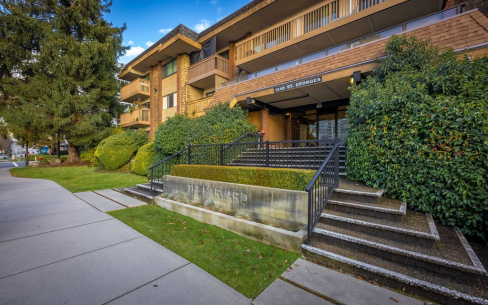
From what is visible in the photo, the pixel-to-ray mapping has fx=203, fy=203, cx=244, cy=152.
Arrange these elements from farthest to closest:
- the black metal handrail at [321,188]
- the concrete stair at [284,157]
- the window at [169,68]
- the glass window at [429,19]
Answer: the window at [169,68]
the concrete stair at [284,157]
the glass window at [429,19]
the black metal handrail at [321,188]

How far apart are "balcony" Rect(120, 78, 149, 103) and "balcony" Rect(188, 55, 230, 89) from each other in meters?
5.93

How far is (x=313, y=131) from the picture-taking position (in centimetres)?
1173

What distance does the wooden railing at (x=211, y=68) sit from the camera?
43.5ft

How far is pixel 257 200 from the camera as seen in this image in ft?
14.5

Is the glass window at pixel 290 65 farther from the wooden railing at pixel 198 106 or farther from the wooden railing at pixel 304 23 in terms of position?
the wooden railing at pixel 198 106

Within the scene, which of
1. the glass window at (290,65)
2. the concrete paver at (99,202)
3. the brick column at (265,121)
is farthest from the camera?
the brick column at (265,121)

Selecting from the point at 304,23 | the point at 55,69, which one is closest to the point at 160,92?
the point at 55,69

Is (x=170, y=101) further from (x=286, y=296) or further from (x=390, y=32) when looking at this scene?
(x=286, y=296)

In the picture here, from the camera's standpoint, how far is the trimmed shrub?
1146cm

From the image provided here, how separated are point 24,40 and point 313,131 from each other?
77.7 ft

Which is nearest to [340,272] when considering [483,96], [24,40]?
[483,96]

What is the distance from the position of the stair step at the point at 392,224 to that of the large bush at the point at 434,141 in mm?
334

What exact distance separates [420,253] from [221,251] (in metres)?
2.90

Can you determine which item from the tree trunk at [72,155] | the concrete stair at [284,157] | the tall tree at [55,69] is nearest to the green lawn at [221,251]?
the concrete stair at [284,157]
